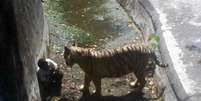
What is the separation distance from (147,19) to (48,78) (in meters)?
2.49

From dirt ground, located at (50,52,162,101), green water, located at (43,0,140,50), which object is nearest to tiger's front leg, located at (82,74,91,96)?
dirt ground, located at (50,52,162,101)

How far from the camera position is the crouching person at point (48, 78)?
6.88 metres

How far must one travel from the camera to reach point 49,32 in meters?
9.02

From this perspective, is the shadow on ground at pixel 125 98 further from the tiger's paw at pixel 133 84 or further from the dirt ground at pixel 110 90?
the tiger's paw at pixel 133 84

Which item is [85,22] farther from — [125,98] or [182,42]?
[125,98]

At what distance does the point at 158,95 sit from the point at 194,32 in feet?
4.38

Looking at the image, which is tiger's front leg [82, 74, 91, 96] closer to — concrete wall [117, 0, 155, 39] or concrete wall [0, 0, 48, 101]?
concrete wall [0, 0, 48, 101]

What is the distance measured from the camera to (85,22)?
9469 mm

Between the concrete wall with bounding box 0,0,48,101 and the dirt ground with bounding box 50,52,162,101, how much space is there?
75 cm

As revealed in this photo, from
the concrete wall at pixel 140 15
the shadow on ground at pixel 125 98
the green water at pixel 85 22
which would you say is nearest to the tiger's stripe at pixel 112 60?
the shadow on ground at pixel 125 98

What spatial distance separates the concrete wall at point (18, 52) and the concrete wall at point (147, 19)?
1.77 m

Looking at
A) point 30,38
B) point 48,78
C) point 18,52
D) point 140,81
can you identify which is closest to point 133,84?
point 140,81

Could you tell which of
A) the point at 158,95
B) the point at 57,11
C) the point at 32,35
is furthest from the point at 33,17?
the point at 57,11

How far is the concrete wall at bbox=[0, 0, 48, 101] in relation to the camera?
16.9 ft
